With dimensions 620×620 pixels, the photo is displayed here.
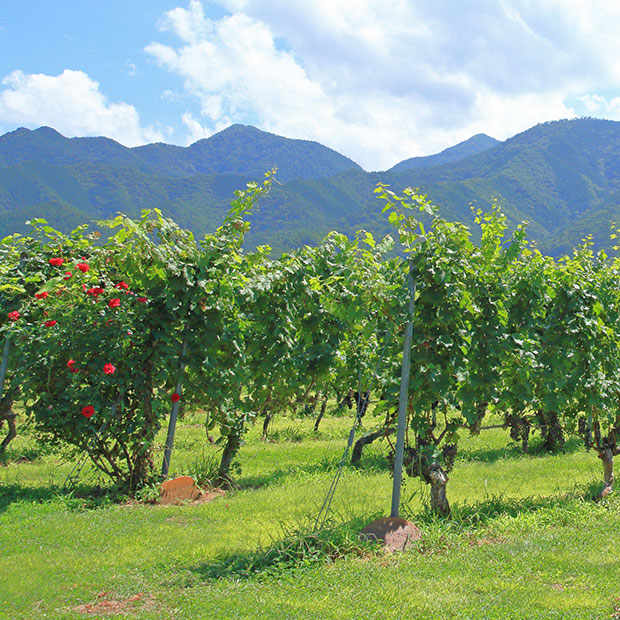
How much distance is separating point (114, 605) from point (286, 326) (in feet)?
13.5

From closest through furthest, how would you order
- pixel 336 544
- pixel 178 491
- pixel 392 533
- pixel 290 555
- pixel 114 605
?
pixel 114 605, pixel 290 555, pixel 336 544, pixel 392 533, pixel 178 491

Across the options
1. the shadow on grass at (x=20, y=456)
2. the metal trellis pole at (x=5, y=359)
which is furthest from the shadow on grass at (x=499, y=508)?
the shadow on grass at (x=20, y=456)

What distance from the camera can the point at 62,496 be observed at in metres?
6.57

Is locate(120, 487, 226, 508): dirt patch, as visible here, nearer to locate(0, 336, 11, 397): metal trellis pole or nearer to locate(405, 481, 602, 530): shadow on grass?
locate(0, 336, 11, 397): metal trellis pole

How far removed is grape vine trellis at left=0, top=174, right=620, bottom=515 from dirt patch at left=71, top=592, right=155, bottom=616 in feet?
8.48

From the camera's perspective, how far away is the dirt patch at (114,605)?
12.5 ft

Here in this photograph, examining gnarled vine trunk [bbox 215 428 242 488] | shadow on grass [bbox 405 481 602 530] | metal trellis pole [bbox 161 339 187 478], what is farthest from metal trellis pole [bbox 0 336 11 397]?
shadow on grass [bbox 405 481 602 530]

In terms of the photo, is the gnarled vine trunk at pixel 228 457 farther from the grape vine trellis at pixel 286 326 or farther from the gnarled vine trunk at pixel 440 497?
the gnarled vine trunk at pixel 440 497

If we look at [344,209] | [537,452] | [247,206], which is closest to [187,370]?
[247,206]

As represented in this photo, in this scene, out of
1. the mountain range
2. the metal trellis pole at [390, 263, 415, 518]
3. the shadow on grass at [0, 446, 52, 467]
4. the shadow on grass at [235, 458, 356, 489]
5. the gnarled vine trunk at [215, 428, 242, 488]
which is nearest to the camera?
the metal trellis pole at [390, 263, 415, 518]

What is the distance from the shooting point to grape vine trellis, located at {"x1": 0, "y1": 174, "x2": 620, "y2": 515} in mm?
5637

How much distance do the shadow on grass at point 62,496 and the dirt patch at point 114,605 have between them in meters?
→ 2.54

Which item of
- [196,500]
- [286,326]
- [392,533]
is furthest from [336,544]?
[286,326]

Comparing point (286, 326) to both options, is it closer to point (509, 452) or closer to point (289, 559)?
point (289, 559)
